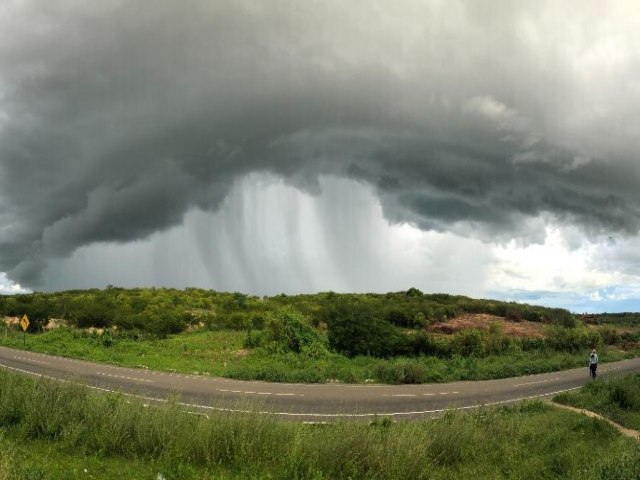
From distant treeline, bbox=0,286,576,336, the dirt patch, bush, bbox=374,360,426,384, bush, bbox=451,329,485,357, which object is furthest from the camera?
distant treeline, bbox=0,286,576,336

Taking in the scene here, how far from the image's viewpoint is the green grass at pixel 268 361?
1154 inches

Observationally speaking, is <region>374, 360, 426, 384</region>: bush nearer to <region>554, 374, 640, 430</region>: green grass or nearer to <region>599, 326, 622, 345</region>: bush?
<region>554, 374, 640, 430</region>: green grass

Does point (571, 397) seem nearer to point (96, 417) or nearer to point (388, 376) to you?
point (388, 376)

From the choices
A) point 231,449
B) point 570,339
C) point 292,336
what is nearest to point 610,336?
point 570,339

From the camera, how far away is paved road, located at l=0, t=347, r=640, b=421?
19484 mm

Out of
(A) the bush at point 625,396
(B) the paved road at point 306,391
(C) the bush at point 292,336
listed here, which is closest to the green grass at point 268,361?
(C) the bush at point 292,336

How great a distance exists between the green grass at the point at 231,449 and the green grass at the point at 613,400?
8.46 metres

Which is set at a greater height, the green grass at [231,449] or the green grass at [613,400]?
the green grass at [231,449]

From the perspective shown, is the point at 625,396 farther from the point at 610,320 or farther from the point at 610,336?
the point at 610,320

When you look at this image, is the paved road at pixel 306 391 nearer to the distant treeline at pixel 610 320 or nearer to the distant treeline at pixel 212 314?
the distant treeline at pixel 212 314

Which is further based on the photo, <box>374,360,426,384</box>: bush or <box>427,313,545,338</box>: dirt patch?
<box>427,313,545,338</box>: dirt patch

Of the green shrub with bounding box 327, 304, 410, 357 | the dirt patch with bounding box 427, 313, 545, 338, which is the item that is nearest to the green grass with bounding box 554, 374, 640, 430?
the green shrub with bounding box 327, 304, 410, 357

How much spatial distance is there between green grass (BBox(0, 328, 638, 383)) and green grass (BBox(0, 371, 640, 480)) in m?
16.3

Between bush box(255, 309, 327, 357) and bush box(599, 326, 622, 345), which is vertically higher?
bush box(255, 309, 327, 357)
